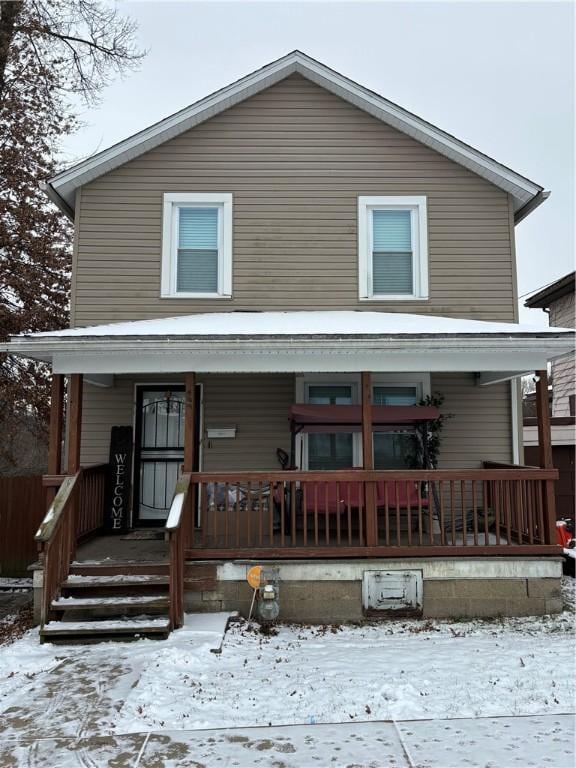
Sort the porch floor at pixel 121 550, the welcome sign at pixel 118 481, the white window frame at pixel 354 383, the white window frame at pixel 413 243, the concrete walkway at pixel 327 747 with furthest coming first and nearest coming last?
the white window frame at pixel 413 243 → the white window frame at pixel 354 383 → the welcome sign at pixel 118 481 → the porch floor at pixel 121 550 → the concrete walkway at pixel 327 747

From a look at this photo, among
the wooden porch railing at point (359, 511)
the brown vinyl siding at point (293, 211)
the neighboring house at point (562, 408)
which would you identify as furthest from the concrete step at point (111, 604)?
the neighboring house at point (562, 408)

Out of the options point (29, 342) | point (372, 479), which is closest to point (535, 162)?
point (372, 479)

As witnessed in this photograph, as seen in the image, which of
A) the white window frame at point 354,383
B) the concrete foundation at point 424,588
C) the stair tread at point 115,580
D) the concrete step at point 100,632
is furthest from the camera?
the white window frame at point 354,383

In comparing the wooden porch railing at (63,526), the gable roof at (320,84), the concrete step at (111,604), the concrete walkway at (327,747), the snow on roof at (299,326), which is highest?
the gable roof at (320,84)

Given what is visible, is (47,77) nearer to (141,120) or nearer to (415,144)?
(141,120)

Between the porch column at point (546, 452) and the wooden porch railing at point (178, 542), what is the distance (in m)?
4.20

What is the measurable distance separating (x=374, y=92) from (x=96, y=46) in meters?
8.86

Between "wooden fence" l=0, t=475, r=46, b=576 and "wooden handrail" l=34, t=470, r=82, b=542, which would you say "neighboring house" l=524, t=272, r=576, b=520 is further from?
"wooden fence" l=0, t=475, r=46, b=576

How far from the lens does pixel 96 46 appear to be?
1419cm

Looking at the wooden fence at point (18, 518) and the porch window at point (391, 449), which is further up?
the porch window at point (391, 449)

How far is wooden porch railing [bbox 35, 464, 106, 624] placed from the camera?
19.4 ft

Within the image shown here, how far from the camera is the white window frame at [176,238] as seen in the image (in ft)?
29.0

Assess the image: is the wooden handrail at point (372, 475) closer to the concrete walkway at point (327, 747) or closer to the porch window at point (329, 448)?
the porch window at point (329, 448)

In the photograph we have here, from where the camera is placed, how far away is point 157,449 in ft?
29.2
